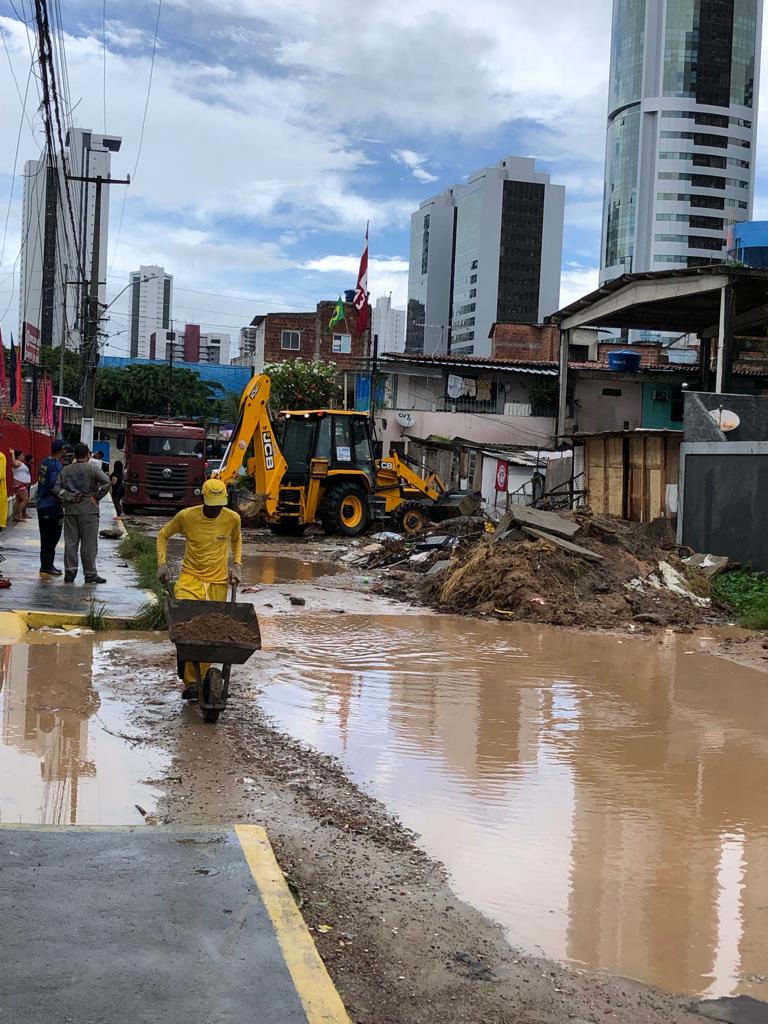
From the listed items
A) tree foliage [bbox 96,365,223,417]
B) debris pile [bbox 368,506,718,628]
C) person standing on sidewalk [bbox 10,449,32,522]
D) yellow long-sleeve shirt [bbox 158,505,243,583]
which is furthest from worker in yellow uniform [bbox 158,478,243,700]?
tree foliage [bbox 96,365,223,417]

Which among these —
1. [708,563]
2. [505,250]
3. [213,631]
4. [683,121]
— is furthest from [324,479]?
[505,250]

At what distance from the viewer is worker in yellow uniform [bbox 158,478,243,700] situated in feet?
27.6

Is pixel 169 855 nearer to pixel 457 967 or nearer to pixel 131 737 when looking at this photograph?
pixel 457 967

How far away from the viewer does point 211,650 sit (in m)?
7.39

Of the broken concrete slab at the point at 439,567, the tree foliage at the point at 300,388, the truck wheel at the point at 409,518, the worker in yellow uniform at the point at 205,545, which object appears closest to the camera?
the worker in yellow uniform at the point at 205,545

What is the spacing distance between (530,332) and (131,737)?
4744 centimetres

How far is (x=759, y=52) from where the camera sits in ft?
438

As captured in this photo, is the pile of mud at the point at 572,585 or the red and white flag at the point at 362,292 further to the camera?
the red and white flag at the point at 362,292

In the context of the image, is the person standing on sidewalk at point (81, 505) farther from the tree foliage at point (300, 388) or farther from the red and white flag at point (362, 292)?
the tree foliage at point (300, 388)

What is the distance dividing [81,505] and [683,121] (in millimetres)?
136690

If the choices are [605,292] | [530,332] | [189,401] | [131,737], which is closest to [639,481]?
[605,292]

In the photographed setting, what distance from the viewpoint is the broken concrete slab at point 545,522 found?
16.8 metres

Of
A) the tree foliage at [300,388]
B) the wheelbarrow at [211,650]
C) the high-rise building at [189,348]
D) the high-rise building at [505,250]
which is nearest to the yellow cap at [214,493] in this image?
the wheelbarrow at [211,650]

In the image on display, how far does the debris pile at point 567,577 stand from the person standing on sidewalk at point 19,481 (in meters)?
7.99
